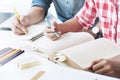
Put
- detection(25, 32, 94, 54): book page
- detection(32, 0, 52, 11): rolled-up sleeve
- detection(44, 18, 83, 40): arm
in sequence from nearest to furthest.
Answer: detection(25, 32, 94, 54): book page < detection(44, 18, 83, 40): arm < detection(32, 0, 52, 11): rolled-up sleeve

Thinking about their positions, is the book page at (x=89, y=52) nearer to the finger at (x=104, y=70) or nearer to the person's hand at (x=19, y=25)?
the finger at (x=104, y=70)

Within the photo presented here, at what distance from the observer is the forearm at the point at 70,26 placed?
1114 millimetres

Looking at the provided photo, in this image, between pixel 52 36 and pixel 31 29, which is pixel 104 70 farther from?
pixel 31 29

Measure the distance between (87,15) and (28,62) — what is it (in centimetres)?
47

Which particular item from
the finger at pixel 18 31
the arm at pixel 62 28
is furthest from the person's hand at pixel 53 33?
the finger at pixel 18 31

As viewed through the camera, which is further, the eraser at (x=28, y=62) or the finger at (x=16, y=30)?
the finger at (x=16, y=30)

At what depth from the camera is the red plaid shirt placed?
1023 millimetres

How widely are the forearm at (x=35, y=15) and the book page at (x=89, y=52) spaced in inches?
17.6

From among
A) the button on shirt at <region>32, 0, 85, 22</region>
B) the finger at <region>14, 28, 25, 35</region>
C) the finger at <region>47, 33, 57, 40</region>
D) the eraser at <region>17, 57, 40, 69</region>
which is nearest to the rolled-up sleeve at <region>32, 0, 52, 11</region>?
the button on shirt at <region>32, 0, 85, 22</region>

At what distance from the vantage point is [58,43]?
3.06 feet

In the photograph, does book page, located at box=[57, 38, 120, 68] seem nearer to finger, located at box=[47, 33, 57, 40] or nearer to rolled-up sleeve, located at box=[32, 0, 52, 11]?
finger, located at box=[47, 33, 57, 40]

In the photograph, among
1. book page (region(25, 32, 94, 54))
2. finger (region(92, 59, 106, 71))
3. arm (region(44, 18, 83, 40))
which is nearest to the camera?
finger (region(92, 59, 106, 71))

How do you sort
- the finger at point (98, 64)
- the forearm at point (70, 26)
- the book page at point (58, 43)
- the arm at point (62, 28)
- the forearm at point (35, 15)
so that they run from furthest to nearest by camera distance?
the forearm at point (35, 15) < the forearm at point (70, 26) < the arm at point (62, 28) < the book page at point (58, 43) < the finger at point (98, 64)

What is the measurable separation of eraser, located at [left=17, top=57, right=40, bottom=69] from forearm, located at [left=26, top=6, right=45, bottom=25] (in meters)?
0.39
